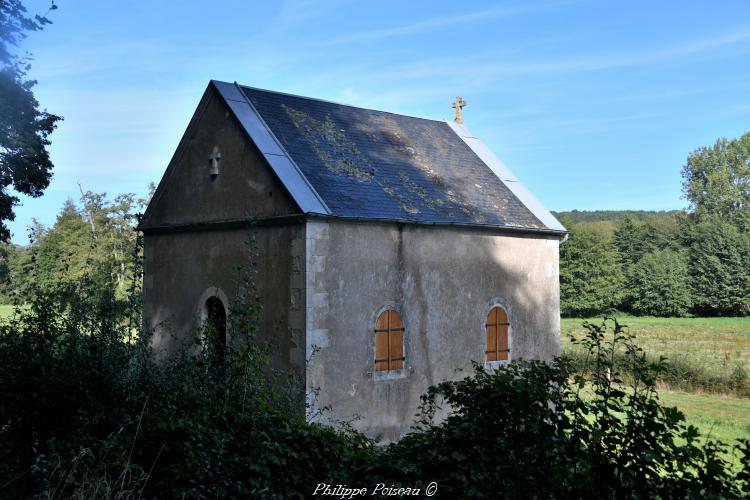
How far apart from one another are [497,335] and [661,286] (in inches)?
1820

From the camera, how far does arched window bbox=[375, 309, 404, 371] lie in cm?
1255

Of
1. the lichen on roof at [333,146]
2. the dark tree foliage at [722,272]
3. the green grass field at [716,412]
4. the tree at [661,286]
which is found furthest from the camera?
the tree at [661,286]

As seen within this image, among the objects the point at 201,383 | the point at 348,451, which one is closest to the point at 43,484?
the point at 201,383

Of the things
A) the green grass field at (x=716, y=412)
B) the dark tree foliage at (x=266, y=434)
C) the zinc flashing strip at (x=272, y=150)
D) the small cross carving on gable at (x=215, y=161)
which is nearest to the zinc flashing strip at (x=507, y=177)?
the green grass field at (x=716, y=412)

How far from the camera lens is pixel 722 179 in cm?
6088

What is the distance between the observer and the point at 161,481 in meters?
6.29

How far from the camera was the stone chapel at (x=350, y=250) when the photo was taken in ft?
38.9

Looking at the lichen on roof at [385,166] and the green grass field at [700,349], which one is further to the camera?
the green grass field at [700,349]

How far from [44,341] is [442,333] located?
7.49m

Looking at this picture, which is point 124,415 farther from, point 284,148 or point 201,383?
point 284,148

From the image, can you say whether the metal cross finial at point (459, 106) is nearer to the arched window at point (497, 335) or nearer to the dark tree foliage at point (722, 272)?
the arched window at point (497, 335)

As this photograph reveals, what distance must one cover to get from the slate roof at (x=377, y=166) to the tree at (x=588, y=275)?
1795 inches

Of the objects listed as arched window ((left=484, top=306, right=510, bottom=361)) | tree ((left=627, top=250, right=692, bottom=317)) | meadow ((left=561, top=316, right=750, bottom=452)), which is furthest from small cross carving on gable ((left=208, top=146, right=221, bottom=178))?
tree ((left=627, top=250, right=692, bottom=317))

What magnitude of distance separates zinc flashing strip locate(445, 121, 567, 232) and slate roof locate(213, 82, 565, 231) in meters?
0.08
